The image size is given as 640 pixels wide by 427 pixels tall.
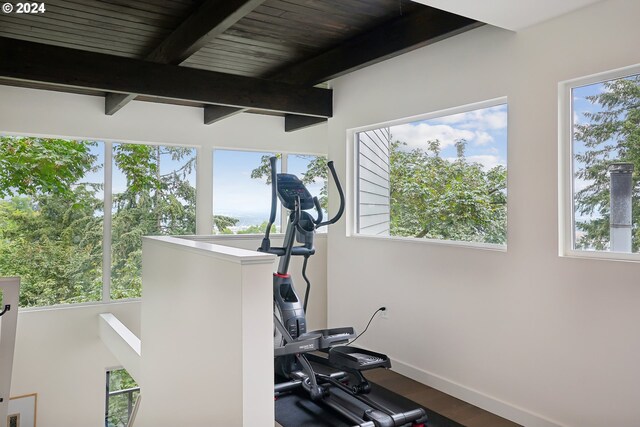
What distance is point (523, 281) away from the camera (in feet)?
9.83

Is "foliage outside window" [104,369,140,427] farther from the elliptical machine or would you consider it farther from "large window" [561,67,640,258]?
"large window" [561,67,640,258]

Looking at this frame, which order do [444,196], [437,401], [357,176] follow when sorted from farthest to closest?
[357,176] → [444,196] → [437,401]

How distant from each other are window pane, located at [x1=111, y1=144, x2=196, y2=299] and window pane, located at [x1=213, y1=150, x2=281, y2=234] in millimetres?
298

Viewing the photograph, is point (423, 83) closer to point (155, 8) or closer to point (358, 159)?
point (358, 159)

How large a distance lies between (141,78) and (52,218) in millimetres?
2058

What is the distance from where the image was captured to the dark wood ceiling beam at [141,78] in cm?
315

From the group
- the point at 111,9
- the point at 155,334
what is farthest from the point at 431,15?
the point at 155,334

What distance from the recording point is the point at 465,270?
3.39m

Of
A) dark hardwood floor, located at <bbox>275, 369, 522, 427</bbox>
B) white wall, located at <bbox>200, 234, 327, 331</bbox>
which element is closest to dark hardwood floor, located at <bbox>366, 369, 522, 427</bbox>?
dark hardwood floor, located at <bbox>275, 369, 522, 427</bbox>

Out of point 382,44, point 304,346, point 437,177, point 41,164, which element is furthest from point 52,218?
point 437,177

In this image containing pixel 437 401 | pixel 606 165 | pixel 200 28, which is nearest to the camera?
pixel 606 165

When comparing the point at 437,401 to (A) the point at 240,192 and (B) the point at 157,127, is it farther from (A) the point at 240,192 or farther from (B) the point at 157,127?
(B) the point at 157,127

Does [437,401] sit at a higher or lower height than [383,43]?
lower

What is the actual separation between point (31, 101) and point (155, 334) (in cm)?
268
